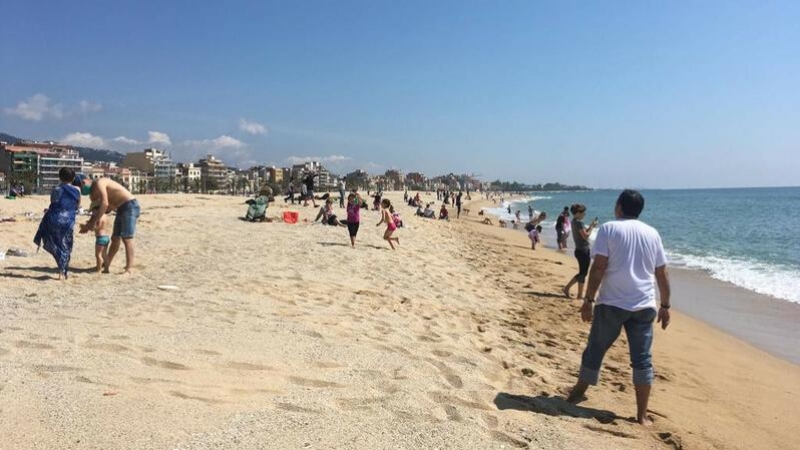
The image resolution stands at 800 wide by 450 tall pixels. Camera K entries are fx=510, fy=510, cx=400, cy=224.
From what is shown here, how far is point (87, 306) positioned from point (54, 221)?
5.92ft

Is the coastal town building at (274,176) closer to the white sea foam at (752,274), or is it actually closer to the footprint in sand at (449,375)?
the white sea foam at (752,274)

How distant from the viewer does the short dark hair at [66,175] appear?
6.17 metres

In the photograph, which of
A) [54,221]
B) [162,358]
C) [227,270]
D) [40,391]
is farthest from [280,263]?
[40,391]

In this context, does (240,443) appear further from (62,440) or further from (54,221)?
(54,221)

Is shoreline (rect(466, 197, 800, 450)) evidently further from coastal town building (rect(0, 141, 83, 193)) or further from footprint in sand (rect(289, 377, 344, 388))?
coastal town building (rect(0, 141, 83, 193))

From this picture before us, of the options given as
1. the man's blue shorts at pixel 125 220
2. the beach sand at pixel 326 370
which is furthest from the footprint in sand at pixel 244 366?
the man's blue shorts at pixel 125 220

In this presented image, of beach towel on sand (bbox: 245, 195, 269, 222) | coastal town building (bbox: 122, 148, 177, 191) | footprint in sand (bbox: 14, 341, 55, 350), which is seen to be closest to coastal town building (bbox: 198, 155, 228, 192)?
coastal town building (bbox: 122, 148, 177, 191)

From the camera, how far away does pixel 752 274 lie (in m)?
13.9

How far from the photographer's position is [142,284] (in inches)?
250

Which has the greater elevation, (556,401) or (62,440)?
(62,440)

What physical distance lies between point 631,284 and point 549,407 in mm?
1073

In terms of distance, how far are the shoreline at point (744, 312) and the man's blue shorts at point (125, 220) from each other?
8.78 meters

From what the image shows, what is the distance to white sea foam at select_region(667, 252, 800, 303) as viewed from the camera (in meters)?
11.5

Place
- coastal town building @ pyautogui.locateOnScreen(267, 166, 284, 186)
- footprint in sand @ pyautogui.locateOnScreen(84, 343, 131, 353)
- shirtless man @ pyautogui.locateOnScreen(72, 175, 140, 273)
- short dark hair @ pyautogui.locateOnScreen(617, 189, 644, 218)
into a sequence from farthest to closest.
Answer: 1. coastal town building @ pyautogui.locateOnScreen(267, 166, 284, 186)
2. shirtless man @ pyautogui.locateOnScreen(72, 175, 140, 273)
3. footprint in sand @ pyautogui.locateOnScreen(84, 343, 131, 353)
4. short dark hair @ pyautogui.locateOnScreen(617, 189, 644, 218)
